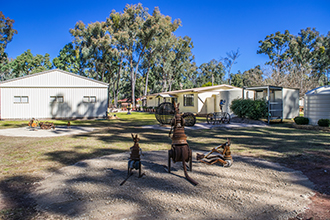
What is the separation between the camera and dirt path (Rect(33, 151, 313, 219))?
257cm

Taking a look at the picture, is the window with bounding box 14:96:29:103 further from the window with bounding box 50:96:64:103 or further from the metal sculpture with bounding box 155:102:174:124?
the metal sculpture with bounding box 155:102:174:124

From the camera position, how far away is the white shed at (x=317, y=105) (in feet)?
36.5

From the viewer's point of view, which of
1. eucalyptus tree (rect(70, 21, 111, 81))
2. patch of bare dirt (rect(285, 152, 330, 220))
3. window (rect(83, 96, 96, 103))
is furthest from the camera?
eucalyptus tree (rect(70, 21, 111, 81))

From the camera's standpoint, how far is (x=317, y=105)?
37.8 feet

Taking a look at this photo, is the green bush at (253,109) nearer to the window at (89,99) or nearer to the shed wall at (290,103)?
the shed wall at (290,103)

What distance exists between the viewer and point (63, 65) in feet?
134

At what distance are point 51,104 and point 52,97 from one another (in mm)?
576

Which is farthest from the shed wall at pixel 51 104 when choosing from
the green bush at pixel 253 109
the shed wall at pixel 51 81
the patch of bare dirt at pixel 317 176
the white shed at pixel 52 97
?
the patch of bare dirt at pixel 317 176

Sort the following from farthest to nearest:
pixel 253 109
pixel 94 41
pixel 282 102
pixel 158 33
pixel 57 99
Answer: pixel 158 33
pixel 94 41
pixel 57 99
pixel 282 102
pixel 253 109

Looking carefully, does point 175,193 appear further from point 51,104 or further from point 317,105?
point 51,104

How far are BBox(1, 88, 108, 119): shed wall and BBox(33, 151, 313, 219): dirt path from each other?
564 inches

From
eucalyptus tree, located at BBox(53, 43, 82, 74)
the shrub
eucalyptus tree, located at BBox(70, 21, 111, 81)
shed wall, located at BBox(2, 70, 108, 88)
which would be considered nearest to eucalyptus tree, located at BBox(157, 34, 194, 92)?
eucalyptus tree, located at BBox(70, 21, 111, 81)

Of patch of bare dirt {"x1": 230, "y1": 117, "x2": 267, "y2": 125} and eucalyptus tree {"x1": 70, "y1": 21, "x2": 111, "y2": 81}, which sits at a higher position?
eucalyptus tree {"x1": 70, "y1": 21, "x2": 111, "y2": 81}

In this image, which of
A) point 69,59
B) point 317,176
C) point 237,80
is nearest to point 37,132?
point 317,176
